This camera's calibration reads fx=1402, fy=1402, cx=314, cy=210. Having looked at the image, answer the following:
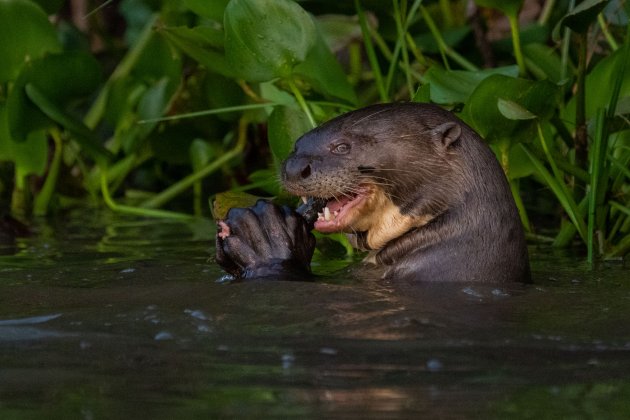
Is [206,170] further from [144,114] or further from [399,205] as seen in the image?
[399,205]

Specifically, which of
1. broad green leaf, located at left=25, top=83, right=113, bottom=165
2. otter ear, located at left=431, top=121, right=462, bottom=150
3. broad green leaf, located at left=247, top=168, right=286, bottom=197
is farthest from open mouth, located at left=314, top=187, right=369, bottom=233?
broad green leaf, located at left=25, top=83, right=113, bottom=165

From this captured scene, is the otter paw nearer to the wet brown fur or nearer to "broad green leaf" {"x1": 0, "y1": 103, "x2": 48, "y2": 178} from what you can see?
the wet brown fur

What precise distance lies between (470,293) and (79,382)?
4.08 ft

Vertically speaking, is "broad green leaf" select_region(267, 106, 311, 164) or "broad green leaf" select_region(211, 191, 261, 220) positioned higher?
"broad green leaf" select_region(267, 106, 311, 164)

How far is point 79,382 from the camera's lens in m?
2.77

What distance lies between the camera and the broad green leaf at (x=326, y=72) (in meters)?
4.83

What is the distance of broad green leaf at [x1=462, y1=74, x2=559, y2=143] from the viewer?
4.32 meters

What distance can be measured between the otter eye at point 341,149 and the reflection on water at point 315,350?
0.37 m

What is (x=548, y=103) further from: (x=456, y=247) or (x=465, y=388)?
(x=465, y=388)

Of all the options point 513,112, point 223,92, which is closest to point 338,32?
point 223,92

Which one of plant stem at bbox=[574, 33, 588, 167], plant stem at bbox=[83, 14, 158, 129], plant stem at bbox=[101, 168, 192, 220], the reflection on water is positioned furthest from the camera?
plant stem at bbox=[83, 14, 158, 129]

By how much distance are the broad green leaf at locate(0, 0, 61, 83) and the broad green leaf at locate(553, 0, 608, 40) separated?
2.28 m

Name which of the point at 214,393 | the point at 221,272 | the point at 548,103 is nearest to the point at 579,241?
the point at 548,103

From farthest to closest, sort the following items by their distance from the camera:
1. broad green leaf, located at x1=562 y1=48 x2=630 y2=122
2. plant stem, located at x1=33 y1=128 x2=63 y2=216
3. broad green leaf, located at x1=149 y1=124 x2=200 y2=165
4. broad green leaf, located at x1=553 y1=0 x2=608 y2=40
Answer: broad green leaf, located at x1=149 y1=124 x2=200 y2=165 → plant stem, located at x1=33 y1=128 x2=63 y2=216 → broad green leaf, located at x1=562 y1=48 x2=630 y2=122 → broad green leaf, located at x1=553 y1=0 x2=608 y2=40
